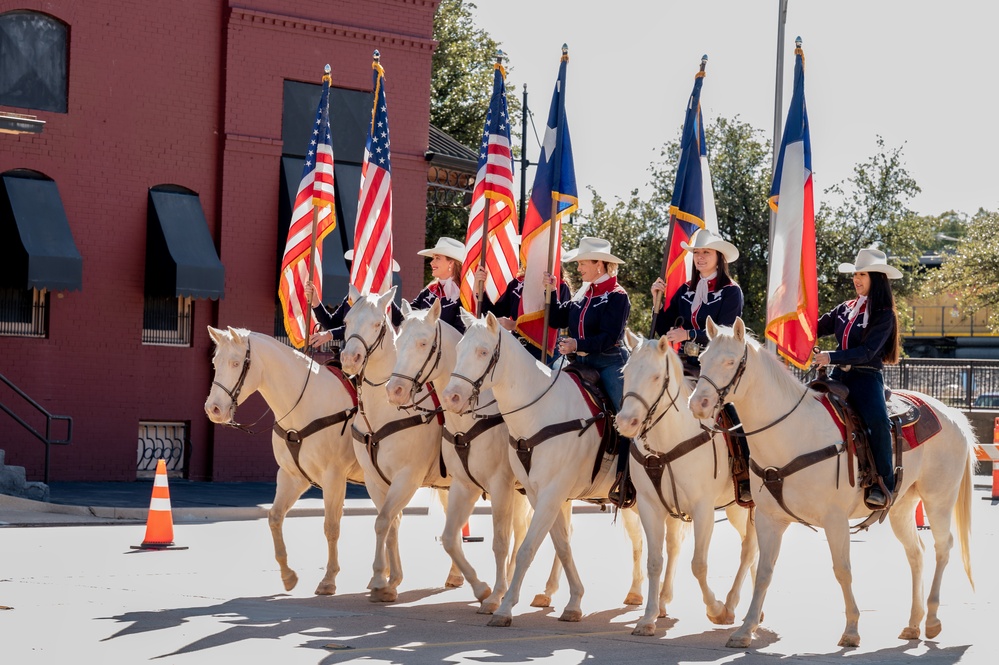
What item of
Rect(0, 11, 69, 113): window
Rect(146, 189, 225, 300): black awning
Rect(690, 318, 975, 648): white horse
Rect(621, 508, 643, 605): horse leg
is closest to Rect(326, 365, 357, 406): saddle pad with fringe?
Rect(621, 508, 643, 605): horse leg

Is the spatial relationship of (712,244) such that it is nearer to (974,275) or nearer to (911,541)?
(911,541)

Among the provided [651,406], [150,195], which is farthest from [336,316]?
[150,195]

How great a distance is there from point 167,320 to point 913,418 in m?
16.0

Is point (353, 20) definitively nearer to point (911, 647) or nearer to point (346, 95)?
point (346, 95)

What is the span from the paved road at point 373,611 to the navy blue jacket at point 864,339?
2108 mm

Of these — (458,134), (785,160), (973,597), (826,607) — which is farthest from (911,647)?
(458,134)

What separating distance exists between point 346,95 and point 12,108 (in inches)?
234

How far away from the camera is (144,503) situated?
19922 millimetres

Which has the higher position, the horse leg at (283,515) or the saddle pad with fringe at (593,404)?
the saddle pad with fringe at (593,404)

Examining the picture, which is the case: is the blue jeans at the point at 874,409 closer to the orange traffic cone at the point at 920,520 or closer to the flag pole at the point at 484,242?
the flag pole at the point at 484,242

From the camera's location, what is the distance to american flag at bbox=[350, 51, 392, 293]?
15164mm

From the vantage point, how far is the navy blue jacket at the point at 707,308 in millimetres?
11000

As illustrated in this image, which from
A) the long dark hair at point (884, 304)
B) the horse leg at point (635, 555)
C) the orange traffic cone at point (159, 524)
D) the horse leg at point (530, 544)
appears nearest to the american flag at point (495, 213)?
the horse leg at point (635, 555)

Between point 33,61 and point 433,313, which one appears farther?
point 33,61
